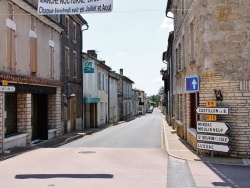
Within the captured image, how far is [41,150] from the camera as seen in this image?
14430mm

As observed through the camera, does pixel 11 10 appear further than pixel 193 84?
Yes

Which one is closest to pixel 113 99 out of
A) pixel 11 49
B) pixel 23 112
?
pixel 23 112

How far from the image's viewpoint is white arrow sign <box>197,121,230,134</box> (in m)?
11.4

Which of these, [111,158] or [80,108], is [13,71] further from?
[80,108]

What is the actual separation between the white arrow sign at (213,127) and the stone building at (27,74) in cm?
736

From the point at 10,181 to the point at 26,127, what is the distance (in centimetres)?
778

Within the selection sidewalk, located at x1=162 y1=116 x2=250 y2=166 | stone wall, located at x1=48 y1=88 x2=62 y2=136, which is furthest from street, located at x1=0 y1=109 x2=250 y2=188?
stone wall, located at x1=48 y1=88 x2=62 y2=136

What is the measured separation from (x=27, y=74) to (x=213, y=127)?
9.14 meters

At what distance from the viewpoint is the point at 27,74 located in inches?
653

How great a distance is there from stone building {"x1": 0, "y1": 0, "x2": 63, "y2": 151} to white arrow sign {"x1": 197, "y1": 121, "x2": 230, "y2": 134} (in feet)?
24.2

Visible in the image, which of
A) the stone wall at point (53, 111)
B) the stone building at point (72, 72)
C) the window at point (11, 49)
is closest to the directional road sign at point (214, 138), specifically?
the window at point (11, 49)

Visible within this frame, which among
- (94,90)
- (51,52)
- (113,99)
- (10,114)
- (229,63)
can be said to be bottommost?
(10,114)

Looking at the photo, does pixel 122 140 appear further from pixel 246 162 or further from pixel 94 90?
pixel 94 90

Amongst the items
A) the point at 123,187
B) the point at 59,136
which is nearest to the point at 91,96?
the point at 59,136
